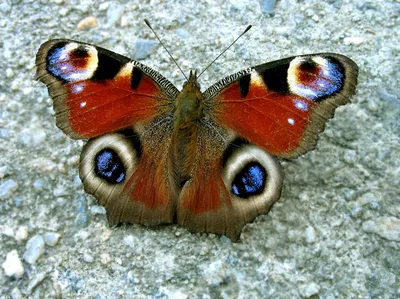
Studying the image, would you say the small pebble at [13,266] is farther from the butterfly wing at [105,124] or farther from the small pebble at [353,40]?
the small pebble at [353,40]

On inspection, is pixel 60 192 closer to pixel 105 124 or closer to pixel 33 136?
pixel 33 136

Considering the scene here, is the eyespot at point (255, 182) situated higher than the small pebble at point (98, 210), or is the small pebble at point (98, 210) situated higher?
the eyespot at point (255, 182)

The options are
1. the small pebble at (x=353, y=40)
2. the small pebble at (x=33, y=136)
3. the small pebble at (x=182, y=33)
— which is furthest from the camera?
the small pebble at (x=182, y=33)

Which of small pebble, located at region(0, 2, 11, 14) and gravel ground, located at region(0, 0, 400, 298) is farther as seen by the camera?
small pebble, located at region(0, 2, 11, 14)

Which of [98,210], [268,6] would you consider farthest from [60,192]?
[268,6]

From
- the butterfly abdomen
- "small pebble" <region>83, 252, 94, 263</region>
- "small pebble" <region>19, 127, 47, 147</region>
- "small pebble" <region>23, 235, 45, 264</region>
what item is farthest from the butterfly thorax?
"small pebble" <region>19, 127, 47, 147</region>

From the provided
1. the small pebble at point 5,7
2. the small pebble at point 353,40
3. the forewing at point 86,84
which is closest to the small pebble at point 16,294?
the forewing at point 86,84

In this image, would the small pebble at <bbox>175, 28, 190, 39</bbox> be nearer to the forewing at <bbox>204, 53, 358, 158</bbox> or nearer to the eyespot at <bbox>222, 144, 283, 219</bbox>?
the forewing at <bbox>204, 53, 358, 158</bbox>
